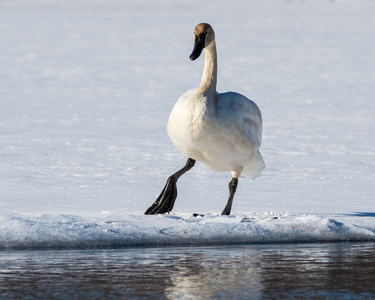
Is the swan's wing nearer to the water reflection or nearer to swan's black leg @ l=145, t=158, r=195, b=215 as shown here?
swan's black leg @ l=145, t=158, r=195, b=215

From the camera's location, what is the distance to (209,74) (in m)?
7.88

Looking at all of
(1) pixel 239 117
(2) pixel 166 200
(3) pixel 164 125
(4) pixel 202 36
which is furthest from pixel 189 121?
(3) pixel 164 125

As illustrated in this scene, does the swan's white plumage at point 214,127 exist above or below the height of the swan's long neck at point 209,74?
below

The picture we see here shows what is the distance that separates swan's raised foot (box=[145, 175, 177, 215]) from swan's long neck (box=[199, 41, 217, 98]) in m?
0.95

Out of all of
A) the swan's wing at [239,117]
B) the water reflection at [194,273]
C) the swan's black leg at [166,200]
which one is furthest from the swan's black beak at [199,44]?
the water reflection at [194,273]

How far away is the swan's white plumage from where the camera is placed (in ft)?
24.2

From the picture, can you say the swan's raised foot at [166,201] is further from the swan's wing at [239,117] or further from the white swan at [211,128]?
the swan's wing at [239,117]

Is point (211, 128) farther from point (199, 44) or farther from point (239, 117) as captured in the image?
point (199, 44)

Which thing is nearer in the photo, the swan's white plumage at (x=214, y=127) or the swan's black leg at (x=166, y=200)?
the swan's white plumage at (x=214, y=127)

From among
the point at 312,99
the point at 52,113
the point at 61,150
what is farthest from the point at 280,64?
the point at 61,150

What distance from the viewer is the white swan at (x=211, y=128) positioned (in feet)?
24.2

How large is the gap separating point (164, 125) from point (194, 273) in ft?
29.1

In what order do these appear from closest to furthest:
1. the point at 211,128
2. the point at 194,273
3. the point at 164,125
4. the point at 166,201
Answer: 1. the point at 194,273
2. the point at 211,128
3. the point at 166,201
4. the point at 164,125

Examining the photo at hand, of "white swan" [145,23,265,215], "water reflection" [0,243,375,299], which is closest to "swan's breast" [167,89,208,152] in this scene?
"white swan" [145,23,265,215]
